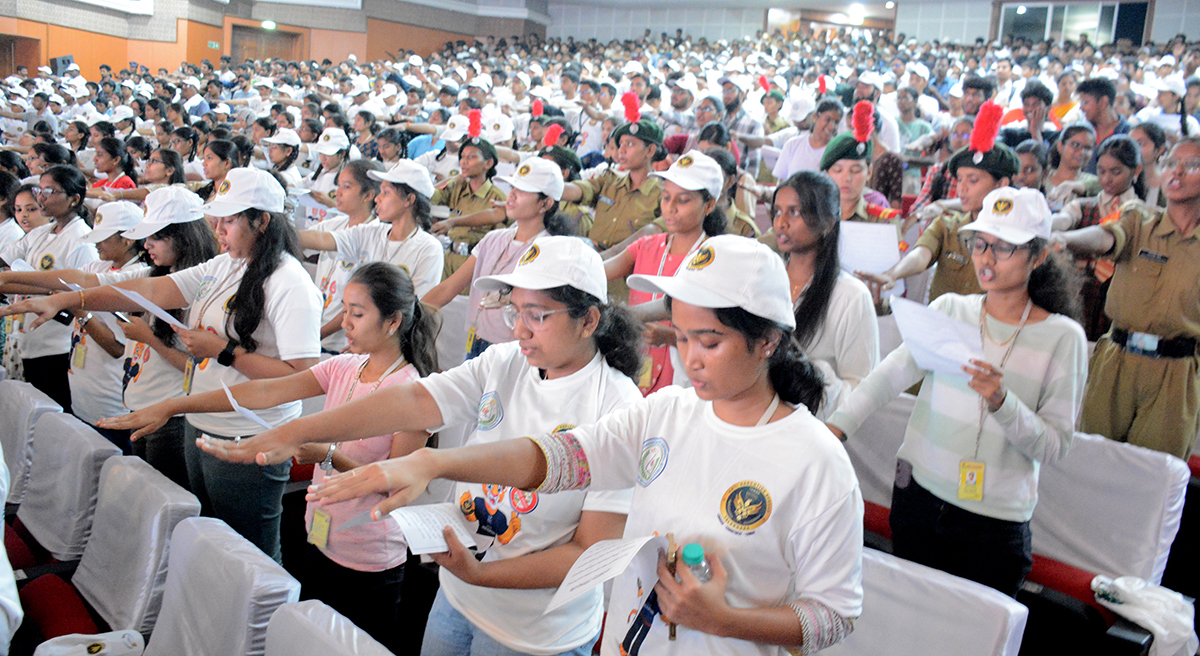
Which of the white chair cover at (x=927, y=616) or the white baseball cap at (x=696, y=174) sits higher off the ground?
the white baseball cap at (x=696, y=174)

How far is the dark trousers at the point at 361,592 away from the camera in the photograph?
7.99ft

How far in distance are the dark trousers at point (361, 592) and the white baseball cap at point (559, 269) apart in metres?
1.07

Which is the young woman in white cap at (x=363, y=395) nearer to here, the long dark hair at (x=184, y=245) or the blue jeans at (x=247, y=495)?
the blue jeans at (x=247, y=495)

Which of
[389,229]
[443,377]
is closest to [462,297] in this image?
[389,229]

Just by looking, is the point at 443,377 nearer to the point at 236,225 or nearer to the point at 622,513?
the point at 622,513

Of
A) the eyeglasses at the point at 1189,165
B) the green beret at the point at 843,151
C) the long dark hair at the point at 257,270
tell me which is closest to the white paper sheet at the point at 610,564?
the long dark hair at the point at 257,270

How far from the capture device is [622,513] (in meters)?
1.71

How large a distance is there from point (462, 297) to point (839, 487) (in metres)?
3.62

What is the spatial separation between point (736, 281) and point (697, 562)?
0.44m

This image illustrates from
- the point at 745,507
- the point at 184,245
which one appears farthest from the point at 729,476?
the point at 184,245

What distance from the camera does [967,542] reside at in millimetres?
2344

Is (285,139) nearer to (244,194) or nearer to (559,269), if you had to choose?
(244,194)

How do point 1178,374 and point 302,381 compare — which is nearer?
point 302,381

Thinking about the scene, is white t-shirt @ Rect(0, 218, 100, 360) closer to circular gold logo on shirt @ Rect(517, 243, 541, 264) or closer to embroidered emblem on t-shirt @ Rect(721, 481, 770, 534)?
circular gold logo on shirt @ Rect(517, 243, 541, 264)
